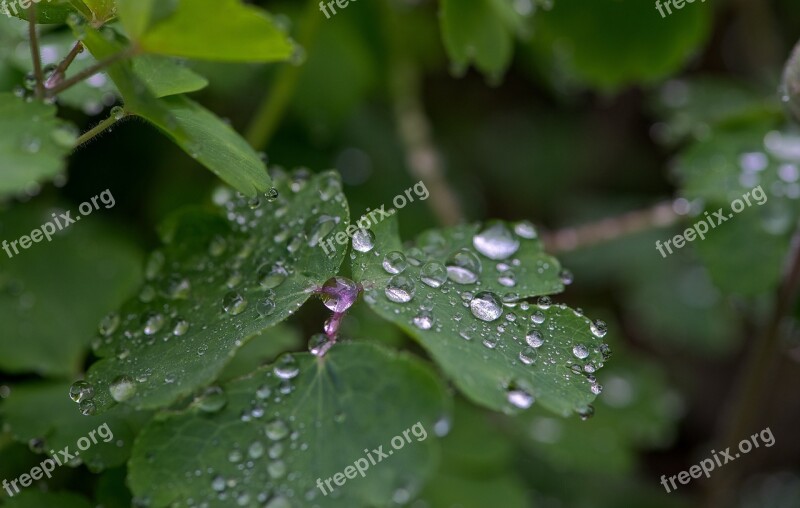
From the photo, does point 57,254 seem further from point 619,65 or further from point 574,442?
point 619,65

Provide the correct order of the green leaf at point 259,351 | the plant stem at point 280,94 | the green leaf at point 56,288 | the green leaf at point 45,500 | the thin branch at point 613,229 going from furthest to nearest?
the thin branch at point 613,229 → the plant stem at point 280,94 → the green leaf at point 56,288 → the green leaf at point 259,351 → the green leaf at point 45,500

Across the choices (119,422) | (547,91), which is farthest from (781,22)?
(119,422)

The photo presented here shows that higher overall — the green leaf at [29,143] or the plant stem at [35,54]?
the plant stem at [35,54]

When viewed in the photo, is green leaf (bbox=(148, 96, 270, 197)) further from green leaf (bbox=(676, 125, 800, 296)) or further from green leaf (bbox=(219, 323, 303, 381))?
green leaf (bbox=(676, 125, 800, 296))

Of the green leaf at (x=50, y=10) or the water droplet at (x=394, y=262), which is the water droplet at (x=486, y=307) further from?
the green leaf at (x=50, y=10)

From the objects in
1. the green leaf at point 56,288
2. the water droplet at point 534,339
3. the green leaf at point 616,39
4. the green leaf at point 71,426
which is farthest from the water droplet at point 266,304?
the green leaf at point 616,39

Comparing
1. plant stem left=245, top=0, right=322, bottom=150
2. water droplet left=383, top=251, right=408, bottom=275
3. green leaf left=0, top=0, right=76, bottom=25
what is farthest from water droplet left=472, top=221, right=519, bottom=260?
plant stem left=245, top=0, right=322, bottom=150
